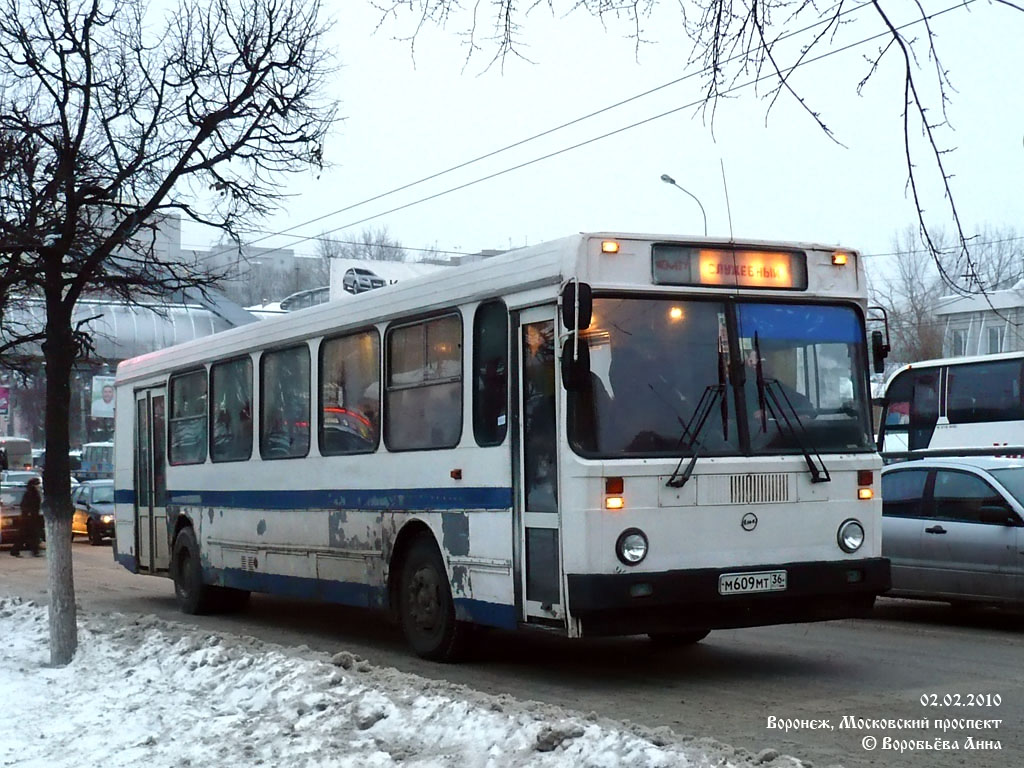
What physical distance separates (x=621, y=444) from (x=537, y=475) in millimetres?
679

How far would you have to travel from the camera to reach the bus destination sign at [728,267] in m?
9.73

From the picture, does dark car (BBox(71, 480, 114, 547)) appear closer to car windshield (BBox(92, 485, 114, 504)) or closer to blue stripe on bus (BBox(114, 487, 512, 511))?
car windshield (BBox(92, 485, 114, 504))

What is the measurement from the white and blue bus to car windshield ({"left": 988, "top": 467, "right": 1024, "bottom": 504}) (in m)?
3.62

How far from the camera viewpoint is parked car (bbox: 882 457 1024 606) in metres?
12.9

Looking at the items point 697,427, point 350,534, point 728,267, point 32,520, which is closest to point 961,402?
point 350,534

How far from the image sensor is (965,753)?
23.7 feet

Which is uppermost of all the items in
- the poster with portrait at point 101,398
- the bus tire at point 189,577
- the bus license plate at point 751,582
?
the poster with portrait at point 101,398

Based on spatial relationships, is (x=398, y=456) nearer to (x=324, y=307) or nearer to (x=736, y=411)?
(x=324, y=307)

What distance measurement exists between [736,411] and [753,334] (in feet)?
1.88

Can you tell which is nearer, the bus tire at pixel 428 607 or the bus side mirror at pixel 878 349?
the bus side mirror at pixel 878 349

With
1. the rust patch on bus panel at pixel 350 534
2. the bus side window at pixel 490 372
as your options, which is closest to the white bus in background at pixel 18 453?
the rust patch on bus panel at pixel 350 534

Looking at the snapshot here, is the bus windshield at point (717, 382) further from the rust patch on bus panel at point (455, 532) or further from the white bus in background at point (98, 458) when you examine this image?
the white bus in background at point (98, 458)

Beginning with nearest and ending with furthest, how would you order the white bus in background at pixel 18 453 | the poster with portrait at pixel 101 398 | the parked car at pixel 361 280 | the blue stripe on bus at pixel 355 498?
the blue stripe on bus at pixel 355 498 < the parked car at pixel 361 280 < the white bus in background at pixel 18 453 < the poster with portrait at pixel 101 398

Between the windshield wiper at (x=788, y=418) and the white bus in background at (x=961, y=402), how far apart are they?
A: 16.0 metres
